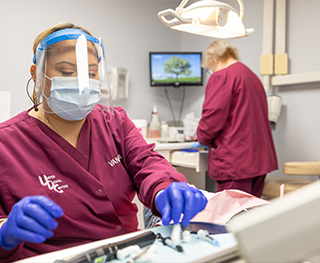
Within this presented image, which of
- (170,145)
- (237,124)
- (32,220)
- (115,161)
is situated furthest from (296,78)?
(32,220)

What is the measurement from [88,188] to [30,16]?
1.98 metres

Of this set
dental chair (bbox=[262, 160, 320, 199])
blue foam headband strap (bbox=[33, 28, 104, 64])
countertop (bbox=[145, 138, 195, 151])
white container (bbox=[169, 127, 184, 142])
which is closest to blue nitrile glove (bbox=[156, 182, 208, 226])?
blue foam headband strap (bbox=[33, 28, 104, 64])

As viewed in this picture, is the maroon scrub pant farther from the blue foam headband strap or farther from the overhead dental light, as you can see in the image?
the blue foam headband strap

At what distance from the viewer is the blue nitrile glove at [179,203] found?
763mm

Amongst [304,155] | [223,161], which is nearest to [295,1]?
[304,155]

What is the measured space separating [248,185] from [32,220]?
163 cm

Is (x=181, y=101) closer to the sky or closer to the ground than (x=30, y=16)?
closer to the ground

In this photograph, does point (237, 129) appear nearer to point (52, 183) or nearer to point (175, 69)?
point (175, 69)

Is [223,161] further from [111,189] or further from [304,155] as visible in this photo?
[111,189]

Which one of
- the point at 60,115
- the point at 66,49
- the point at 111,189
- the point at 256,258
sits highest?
the point at 66,49

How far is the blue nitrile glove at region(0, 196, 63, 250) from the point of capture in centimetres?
66

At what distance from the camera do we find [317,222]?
34cm

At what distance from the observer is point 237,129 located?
200 centimetres

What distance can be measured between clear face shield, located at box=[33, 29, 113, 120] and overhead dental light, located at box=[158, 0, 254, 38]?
1.26ft
